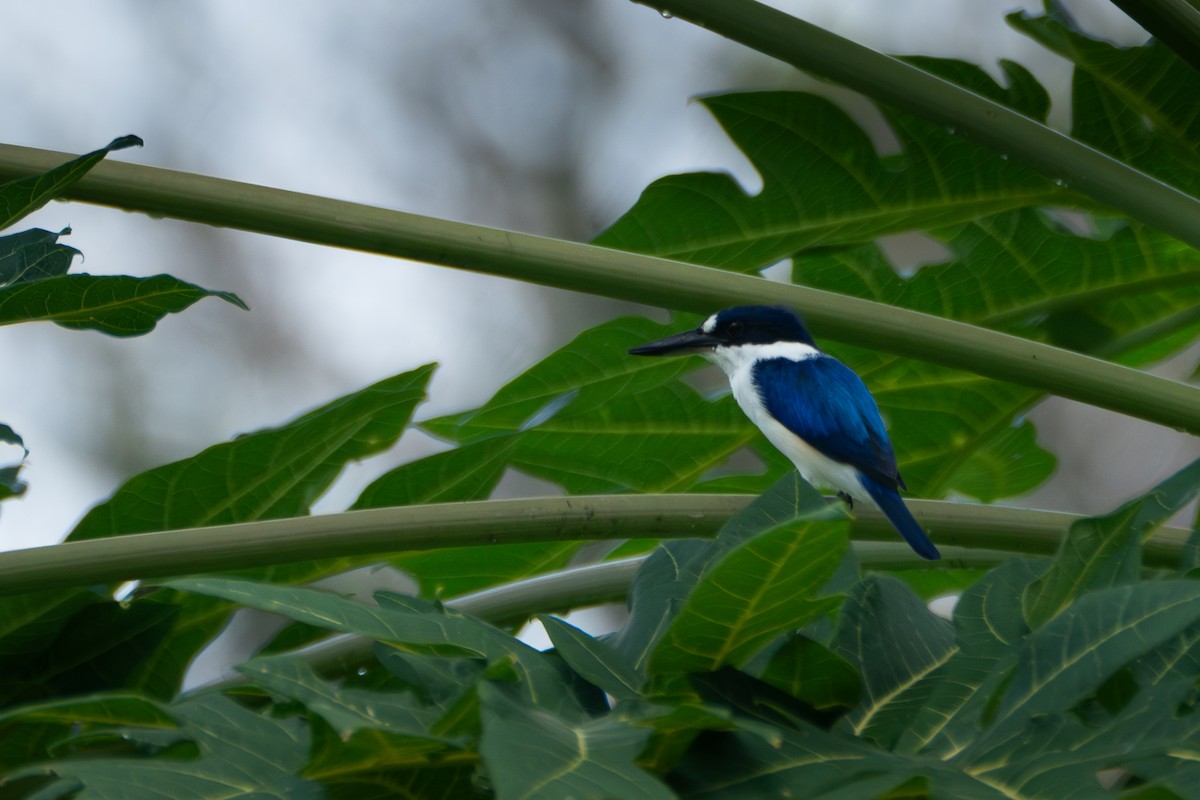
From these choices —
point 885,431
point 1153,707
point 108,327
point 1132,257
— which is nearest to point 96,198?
point 108,327

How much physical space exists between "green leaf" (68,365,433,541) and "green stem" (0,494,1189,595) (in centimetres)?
26

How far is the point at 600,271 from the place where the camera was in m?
1.46

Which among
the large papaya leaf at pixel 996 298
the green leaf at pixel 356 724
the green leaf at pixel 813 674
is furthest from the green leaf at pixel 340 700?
the large papaya leaf at pixel 996 298

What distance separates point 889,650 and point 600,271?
570mm

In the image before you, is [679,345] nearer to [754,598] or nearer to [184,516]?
[184,516]

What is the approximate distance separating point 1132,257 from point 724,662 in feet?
4.55

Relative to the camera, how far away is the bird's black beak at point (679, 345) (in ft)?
6.77

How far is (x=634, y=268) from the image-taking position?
1.48 metres

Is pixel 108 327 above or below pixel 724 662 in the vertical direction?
above

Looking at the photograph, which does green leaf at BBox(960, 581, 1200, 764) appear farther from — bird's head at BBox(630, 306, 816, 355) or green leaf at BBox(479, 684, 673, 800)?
bird's head at BBox(630, 306, 816, 355)

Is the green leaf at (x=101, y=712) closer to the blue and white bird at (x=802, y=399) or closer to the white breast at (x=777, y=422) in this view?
the blue and white bird at (x=802, y=399)

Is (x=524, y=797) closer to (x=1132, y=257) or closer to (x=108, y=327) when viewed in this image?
(x=108, y=327)

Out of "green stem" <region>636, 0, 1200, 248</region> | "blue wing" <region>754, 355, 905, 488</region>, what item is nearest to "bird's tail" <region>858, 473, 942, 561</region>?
"blue wing" <region>754, 355, 905, 488</region>

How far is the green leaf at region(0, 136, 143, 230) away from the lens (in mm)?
1217
